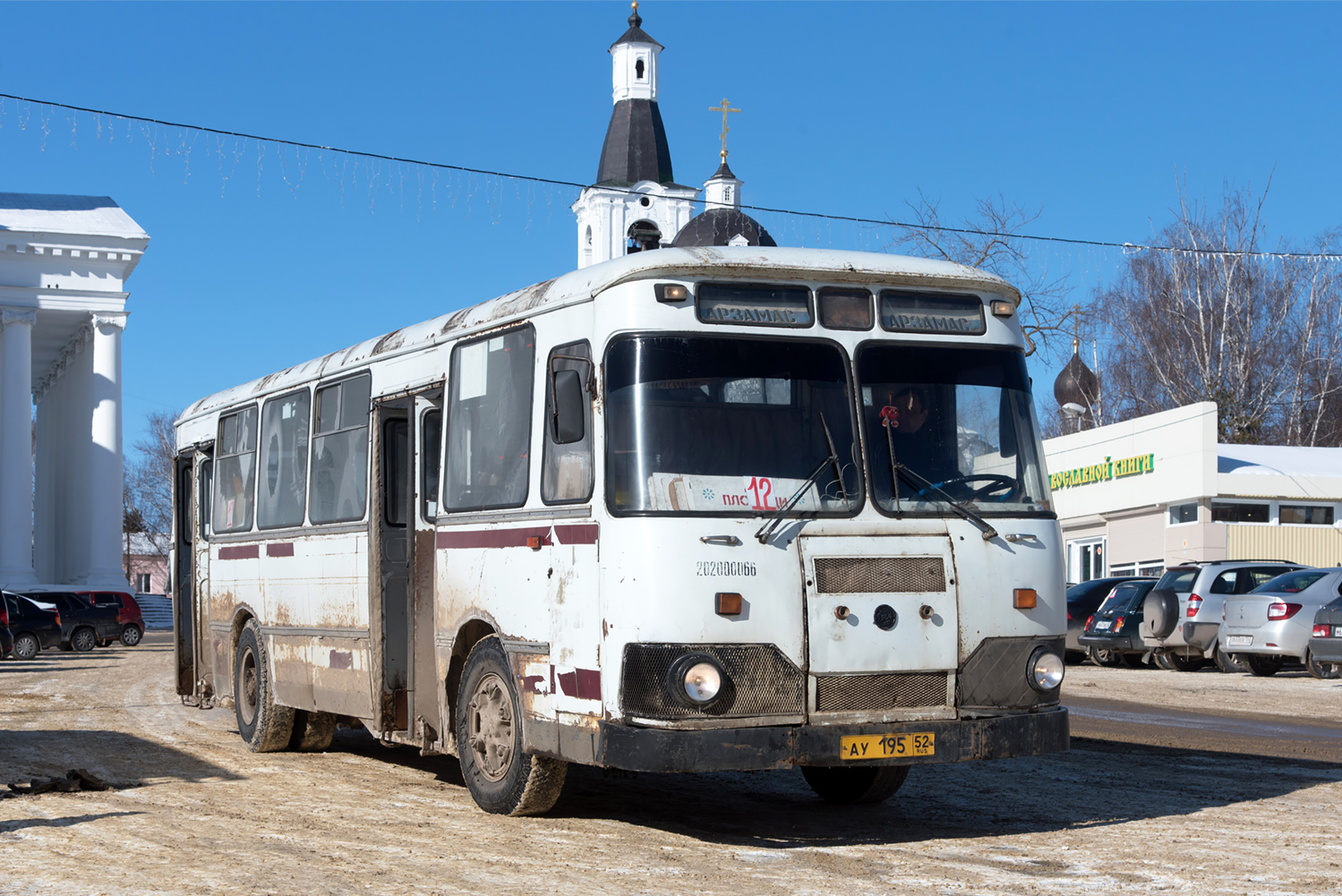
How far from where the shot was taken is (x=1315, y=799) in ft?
33.8

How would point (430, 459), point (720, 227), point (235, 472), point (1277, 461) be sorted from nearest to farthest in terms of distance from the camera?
point (430, 459)
point (235, 472)
point (1277, 461)
point (720, 227)

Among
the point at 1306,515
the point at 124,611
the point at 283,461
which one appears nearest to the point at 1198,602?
the point at 283,461

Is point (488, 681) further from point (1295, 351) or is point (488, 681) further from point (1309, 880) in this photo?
point (1295, 351)

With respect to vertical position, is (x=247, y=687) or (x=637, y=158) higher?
(x=637, y=158)

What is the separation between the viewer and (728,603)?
8141 millimetres

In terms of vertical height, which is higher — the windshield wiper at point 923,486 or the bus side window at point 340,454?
the bus side window at point 340,454

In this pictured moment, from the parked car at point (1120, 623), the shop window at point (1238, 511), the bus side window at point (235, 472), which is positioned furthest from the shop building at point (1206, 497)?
the bus side window at point (235, 472)

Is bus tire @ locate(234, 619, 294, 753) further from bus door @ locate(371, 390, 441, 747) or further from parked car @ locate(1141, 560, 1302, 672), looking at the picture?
parked car @ locate(1141, 560, 1302, 672)

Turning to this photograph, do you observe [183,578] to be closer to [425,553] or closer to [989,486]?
[425,553]

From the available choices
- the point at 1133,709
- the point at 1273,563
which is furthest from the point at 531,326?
the point at 1273,563

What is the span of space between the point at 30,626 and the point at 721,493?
3300cm

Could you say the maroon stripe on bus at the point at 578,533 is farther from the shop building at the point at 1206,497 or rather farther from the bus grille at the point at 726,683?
the shop building at the point at 1206,497

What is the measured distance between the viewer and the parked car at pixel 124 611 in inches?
1816

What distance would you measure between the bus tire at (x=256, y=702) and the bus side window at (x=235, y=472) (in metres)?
0.95
